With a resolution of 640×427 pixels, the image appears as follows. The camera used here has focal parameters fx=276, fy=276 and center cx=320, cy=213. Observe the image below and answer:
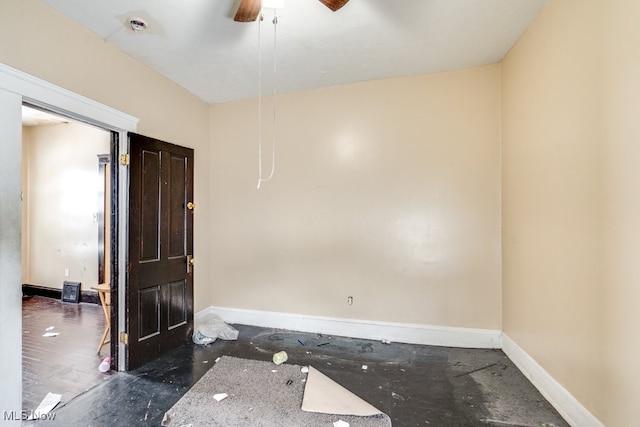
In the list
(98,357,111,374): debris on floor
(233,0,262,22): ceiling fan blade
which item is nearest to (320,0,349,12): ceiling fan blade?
(233,0,262,22): ceiling fan blade

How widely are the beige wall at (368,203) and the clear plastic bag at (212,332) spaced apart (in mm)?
417

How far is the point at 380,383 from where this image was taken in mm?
2381

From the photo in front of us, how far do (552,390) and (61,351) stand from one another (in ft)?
14.7

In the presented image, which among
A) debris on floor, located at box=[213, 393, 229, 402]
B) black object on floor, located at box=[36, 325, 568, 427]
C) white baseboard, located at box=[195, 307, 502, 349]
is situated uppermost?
white baseboard, located at box=[195, 307, 502, 349]

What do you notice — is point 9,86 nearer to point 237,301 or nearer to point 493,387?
point 237,301

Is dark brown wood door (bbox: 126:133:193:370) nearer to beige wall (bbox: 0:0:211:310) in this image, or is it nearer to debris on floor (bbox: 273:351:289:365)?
beige wall (bbox: 0:0:211:310)

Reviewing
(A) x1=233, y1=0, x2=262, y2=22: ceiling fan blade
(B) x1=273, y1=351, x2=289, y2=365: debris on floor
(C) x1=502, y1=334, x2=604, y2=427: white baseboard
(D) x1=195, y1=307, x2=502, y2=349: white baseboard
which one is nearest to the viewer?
(A) x1=233, y1=0, x2=262, y2=22: ceiling fan blade

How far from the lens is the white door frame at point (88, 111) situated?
6.00 ft

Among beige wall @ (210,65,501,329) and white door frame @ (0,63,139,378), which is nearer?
white door frame @ (0,63,139,378)

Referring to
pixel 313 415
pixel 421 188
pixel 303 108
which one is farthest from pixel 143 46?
pixel 313 415

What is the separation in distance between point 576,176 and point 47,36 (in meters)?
3.83

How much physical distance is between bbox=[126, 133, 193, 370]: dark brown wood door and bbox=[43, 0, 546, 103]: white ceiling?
2.91 ft

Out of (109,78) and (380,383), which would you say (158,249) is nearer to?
(109,78)

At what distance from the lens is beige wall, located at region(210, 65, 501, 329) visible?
297 centimetres
